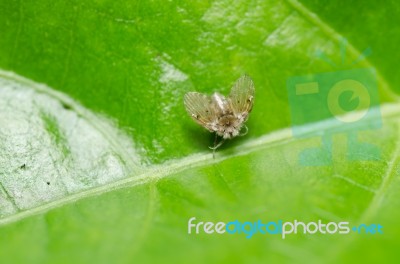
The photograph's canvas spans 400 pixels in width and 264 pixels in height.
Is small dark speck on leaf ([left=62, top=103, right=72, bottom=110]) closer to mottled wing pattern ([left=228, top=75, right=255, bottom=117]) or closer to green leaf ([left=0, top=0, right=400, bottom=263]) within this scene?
green leaf ([left=0, top=0, right=400, bottom=263])

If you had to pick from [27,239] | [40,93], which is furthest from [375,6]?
[27,239]

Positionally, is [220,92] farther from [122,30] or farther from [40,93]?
[40,93]
